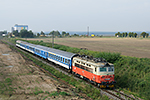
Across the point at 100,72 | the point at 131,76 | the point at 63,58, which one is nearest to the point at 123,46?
the point at 63,58

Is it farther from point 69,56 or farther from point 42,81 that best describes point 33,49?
point 42,81

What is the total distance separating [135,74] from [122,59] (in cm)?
547

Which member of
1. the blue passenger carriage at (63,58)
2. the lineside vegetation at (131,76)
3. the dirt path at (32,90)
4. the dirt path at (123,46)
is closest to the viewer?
the dirt path at (32,90)

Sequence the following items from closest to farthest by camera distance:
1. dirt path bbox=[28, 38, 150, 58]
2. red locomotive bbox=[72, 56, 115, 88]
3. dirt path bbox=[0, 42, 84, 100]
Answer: dirt path bbox=[0, 42, 84, 100], red locomotive bbox=[72, 56, 115, 88], dirt path bbox=[28, 38, 150, 58]

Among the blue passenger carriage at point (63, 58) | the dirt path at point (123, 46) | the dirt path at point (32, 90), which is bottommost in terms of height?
the dirt path at point (32, 90)

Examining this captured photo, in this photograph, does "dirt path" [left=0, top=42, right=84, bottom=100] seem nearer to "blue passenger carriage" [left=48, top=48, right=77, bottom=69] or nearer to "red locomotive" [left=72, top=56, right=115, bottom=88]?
"red locomotive" [left=72, top=56, right=115, bottom=88]

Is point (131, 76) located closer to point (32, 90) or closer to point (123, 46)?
point (32, 90)

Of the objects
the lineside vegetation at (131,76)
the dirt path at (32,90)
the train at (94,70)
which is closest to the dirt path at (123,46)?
the lineside vegetation at (131,76)

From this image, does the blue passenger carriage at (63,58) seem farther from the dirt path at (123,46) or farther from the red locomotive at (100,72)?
the dirt path at (123,46)

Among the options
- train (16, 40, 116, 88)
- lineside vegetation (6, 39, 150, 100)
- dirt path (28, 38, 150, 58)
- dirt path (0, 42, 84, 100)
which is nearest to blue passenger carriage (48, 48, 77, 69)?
train (16, 40, 116, 88)

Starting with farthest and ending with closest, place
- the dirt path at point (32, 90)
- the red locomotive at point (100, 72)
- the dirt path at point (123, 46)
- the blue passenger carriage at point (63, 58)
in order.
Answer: the dirt path at point (123, 46), the blue passenger carriage at point (63, 58), the red locomotive at point (100, 72), the dirt path at point (32, 90)

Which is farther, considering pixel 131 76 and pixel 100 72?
pixel 131 76

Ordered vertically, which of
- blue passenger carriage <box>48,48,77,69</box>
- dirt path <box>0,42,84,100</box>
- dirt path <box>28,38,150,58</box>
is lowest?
dirt path <box>0,42,84,100</box>

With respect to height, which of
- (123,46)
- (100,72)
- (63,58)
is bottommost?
(123,46)
